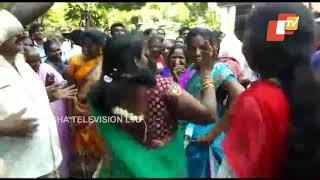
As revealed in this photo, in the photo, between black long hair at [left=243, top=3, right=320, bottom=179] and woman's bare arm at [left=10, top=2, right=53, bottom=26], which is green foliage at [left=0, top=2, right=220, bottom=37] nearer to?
woman's bare arm at [left=10, top=2, right=53, bottom=26]

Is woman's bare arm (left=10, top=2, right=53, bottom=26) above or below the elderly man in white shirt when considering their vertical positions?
above

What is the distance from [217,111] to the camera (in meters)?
2.51

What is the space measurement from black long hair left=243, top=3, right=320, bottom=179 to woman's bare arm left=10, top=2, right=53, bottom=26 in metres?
0.86

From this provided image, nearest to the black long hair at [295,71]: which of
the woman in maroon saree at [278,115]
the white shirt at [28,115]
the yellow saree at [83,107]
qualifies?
the woman in maroon saree at [278,115]

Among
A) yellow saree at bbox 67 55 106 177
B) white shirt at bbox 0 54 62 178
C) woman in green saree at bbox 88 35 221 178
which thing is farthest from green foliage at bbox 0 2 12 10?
woman in green saree at bbox 88 35 221 178

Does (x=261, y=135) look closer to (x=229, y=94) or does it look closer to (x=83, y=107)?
(x=229, y=94)

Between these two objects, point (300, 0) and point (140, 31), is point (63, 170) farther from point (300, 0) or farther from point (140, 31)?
point (300, 0)

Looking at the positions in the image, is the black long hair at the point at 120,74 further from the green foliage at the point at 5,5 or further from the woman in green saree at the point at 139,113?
the green foliage at the point at 5,5

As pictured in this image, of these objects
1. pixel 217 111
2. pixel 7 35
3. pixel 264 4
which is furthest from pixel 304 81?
pixel 7 35

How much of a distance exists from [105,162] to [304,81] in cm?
75

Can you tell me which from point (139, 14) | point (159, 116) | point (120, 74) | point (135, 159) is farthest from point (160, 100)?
point (139, 14)

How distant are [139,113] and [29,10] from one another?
2.29 ft

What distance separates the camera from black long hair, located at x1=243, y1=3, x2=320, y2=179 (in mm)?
2035

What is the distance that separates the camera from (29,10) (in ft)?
8.45
